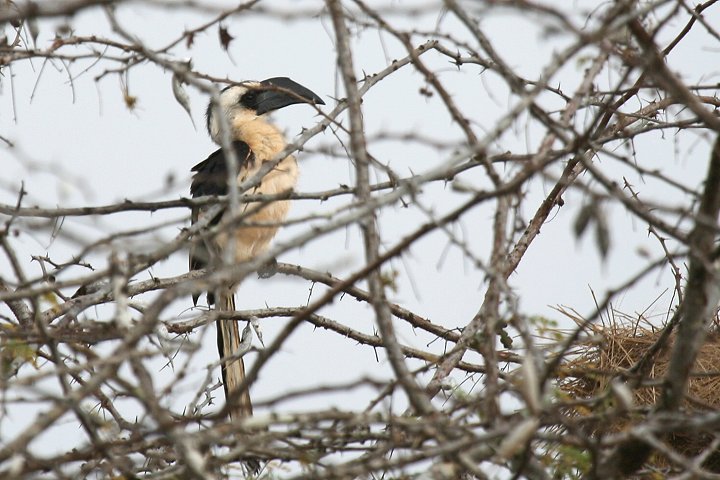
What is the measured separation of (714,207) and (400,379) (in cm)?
62

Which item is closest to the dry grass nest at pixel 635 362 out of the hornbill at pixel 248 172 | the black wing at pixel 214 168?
the hornbill at pixel 248 172

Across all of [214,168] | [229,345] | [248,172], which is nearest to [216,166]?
[214,168]

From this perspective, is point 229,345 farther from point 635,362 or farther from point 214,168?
point 635,362

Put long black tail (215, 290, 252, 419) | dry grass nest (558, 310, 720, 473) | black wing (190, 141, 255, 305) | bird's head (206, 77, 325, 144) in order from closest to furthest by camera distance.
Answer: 1. dry grass nest (558, 310, 720, 473)
2. long black tail (215, 290, 252, 419)
3. black wing (190, 141, 255, 305)
4. bird's head (206, 77, 325, 144)

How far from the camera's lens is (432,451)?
62.3 inches

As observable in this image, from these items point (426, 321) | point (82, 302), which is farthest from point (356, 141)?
point (426, 321)

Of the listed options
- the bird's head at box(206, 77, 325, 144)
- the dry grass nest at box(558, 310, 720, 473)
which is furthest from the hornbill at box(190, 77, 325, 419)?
the dry grass nest at box(558, 310, 720, 473)

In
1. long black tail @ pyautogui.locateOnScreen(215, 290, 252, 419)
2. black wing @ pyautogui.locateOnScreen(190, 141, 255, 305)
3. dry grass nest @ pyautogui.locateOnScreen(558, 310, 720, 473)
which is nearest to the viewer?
dry grass nest @ pyautogui.locateOnScreen(558, 310, 720, 473)

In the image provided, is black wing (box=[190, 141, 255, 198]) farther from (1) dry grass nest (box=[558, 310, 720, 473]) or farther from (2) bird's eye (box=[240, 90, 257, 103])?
(1) dry grass nest (box=[558, 310, 720, 473])

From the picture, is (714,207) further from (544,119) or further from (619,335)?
(619,335)

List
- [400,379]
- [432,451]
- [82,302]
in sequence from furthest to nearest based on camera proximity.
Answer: [82,302]
[400,379]
[432,451]

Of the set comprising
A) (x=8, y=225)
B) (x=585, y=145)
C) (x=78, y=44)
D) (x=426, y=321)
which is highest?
(x=78, y=44)

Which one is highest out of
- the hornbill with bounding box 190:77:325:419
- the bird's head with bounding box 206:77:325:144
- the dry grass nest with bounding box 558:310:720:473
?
the bird's head with bounding box 206:77:325:144

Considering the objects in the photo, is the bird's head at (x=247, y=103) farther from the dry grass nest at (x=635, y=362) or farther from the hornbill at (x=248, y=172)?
the dry grass nest at (x=635, y=362)
